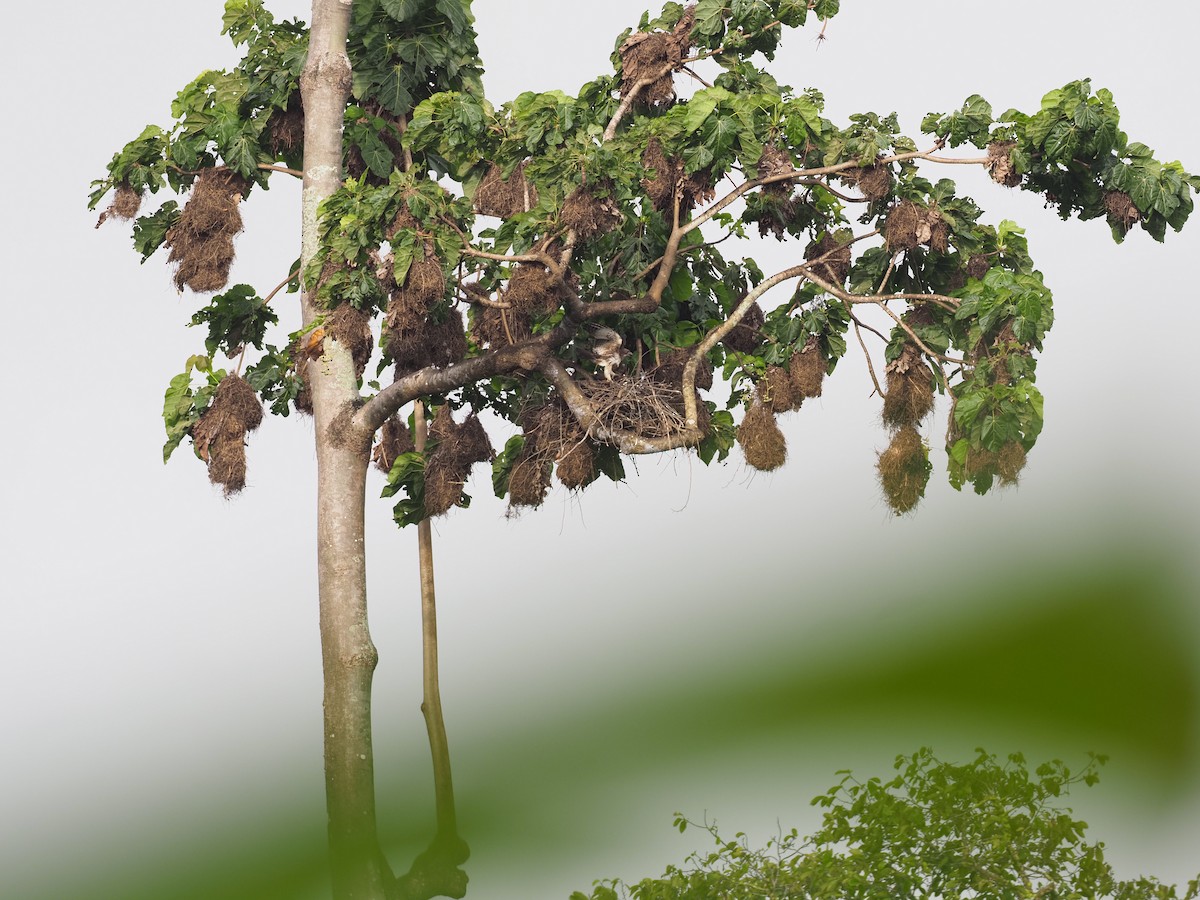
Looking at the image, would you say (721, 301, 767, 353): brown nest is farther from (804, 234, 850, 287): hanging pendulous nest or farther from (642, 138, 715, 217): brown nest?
(642, 138, 715, 217): brown nest

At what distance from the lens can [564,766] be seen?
8.28 m

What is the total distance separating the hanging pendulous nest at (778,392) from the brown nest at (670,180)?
0.83 metres

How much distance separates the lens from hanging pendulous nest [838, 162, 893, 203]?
298 inches

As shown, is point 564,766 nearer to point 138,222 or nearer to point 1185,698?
point 1185,698

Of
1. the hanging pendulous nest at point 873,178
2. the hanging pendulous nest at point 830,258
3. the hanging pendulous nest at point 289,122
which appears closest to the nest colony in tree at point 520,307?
the hanging pendulous nest at point 830,258

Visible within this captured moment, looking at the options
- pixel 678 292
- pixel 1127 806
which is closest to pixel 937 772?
pixel 1127 806

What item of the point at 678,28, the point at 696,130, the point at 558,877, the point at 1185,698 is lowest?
the point at 558,877

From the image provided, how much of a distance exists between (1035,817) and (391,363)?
11.7ft

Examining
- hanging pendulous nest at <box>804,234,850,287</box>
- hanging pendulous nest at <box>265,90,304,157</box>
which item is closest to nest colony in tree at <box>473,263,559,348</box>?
hanging pendulous nest at <box>804,234,850,287</box>

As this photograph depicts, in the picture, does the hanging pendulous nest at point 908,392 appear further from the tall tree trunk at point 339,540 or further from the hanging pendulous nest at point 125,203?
the hanging pendulous nest at point 125,203

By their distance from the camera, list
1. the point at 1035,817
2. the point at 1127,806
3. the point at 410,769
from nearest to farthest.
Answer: the point at 1035,817, the point at 1127,806, the point at 410,769

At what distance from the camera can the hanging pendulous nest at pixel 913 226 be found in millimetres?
7645

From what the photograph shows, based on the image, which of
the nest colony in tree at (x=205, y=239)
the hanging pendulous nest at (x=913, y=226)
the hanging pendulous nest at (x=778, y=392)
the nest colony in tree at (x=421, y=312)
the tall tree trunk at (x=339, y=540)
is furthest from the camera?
the nest colony in tree at (x=205, y=239)

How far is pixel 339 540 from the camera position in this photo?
27.6 ft
